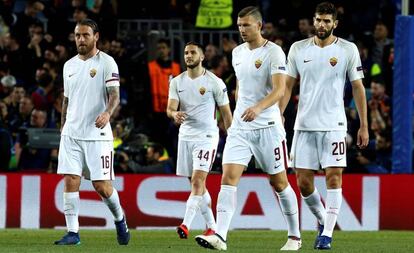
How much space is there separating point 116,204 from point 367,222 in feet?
18.7

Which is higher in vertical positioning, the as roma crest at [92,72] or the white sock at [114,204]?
the as roma crest at [92,72]

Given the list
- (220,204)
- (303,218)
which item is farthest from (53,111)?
(220,204)

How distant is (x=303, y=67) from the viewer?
13156 millimetres

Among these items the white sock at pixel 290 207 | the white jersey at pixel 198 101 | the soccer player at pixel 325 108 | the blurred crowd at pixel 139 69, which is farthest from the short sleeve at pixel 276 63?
the blurred crowd at pixel 139 69

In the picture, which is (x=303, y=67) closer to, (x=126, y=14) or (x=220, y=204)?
(x=220, y=204)

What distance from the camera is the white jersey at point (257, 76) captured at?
41.4 ft

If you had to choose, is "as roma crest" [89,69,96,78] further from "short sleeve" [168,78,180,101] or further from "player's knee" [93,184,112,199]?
"short sleeve" [168,78,180,101]

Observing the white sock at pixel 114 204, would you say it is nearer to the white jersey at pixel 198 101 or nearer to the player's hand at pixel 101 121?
the player's hand at pixel 101 121

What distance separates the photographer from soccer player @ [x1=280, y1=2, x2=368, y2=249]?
12992 millimetres

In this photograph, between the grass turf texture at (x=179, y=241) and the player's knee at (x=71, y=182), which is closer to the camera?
the grass turf texture at (x=179, y=241)

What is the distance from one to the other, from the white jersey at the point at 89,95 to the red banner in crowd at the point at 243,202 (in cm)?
A: 472

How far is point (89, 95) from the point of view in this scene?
13562 mm

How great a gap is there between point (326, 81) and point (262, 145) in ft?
3.21

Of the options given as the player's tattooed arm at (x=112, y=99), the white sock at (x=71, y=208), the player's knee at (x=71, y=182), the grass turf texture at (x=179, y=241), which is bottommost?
the grass turf texture at (x=179, y=241)
